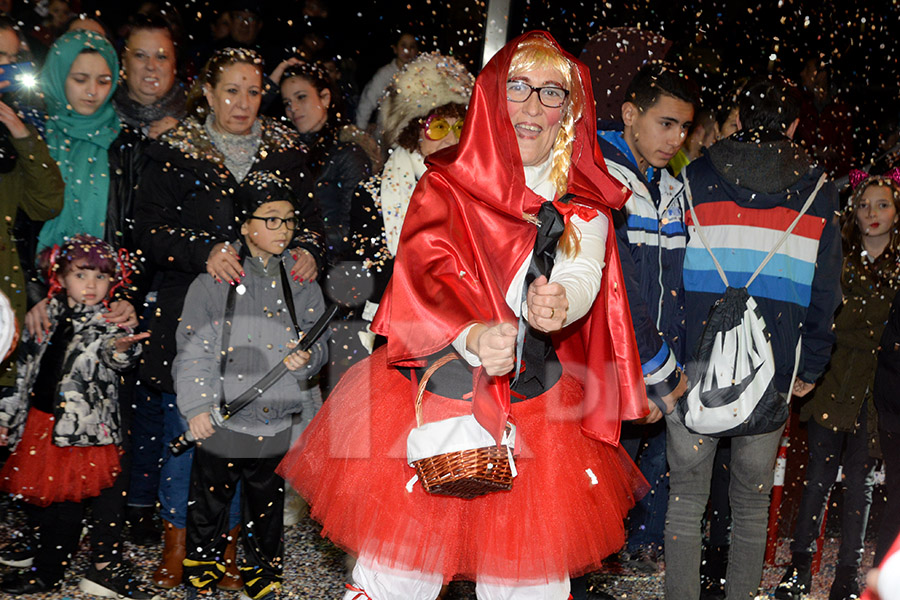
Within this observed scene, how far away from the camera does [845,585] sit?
3758mm

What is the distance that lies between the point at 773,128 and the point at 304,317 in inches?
76.4

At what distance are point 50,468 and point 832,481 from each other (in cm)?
340

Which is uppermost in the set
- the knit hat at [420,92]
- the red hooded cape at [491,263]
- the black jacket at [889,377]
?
the knit hat at [420,92]

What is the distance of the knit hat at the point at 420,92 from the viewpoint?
149 inches

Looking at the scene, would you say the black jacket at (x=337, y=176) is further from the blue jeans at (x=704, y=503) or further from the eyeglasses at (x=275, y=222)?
the blue jeans at (x=704, y=503)

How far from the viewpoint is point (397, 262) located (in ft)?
7.51

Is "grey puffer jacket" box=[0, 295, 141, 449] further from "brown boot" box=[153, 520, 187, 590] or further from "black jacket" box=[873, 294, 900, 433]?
"black jacket" box=[873, 294, 900, 433]

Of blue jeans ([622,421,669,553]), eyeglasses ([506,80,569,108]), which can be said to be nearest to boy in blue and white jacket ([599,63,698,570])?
blue jeans ([622,421,669,553])

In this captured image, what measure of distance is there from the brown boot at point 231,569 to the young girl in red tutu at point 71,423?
305mm

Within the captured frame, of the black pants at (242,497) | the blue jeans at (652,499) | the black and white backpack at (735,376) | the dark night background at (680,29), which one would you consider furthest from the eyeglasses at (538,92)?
the dark night background at (680,29)

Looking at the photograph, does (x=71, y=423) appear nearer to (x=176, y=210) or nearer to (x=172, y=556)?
(x=172, y=556)

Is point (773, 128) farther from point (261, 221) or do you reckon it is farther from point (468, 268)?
point (261, 221)

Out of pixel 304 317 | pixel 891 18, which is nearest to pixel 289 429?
pixel 304 317

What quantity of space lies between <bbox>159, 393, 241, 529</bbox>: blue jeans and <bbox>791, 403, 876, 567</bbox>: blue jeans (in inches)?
101
